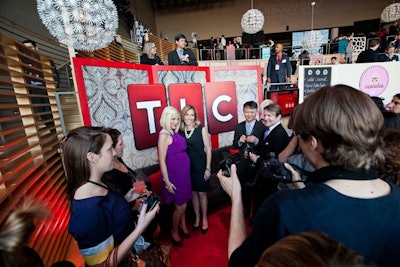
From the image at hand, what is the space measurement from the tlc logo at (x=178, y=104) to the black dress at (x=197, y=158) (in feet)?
2.54

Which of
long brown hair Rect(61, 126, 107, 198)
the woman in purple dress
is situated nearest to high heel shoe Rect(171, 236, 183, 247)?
the woman in purple dress

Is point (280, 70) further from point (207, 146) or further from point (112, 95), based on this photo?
point (112, 95)

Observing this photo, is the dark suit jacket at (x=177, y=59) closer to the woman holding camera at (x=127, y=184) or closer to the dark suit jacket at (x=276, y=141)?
the dark suit jacket at (x=276, y=141)

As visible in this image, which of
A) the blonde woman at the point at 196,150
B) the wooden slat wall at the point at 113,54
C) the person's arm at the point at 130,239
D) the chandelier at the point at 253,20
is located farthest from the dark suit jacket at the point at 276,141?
the chandelier at the point at 253,20

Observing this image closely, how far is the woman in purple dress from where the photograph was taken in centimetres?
216

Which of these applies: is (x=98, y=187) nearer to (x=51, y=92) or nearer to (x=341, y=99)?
(x=341, y=99)

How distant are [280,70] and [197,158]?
4.61 meters

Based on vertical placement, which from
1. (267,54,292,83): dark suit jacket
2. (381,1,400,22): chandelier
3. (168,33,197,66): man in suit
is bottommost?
(267,54,292,83): dark suit jacket

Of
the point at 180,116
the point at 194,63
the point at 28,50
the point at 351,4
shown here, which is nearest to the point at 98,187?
the point at 180,116

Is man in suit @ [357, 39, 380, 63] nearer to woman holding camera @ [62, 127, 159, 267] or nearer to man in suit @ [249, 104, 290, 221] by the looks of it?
man in suit @ [249, 104, 290, 221]

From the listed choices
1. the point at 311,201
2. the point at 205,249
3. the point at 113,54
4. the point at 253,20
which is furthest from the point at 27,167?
the point at 253,20

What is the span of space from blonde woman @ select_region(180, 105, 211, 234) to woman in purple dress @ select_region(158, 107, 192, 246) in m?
0.11

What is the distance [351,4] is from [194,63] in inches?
514

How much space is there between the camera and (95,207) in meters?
1.04
